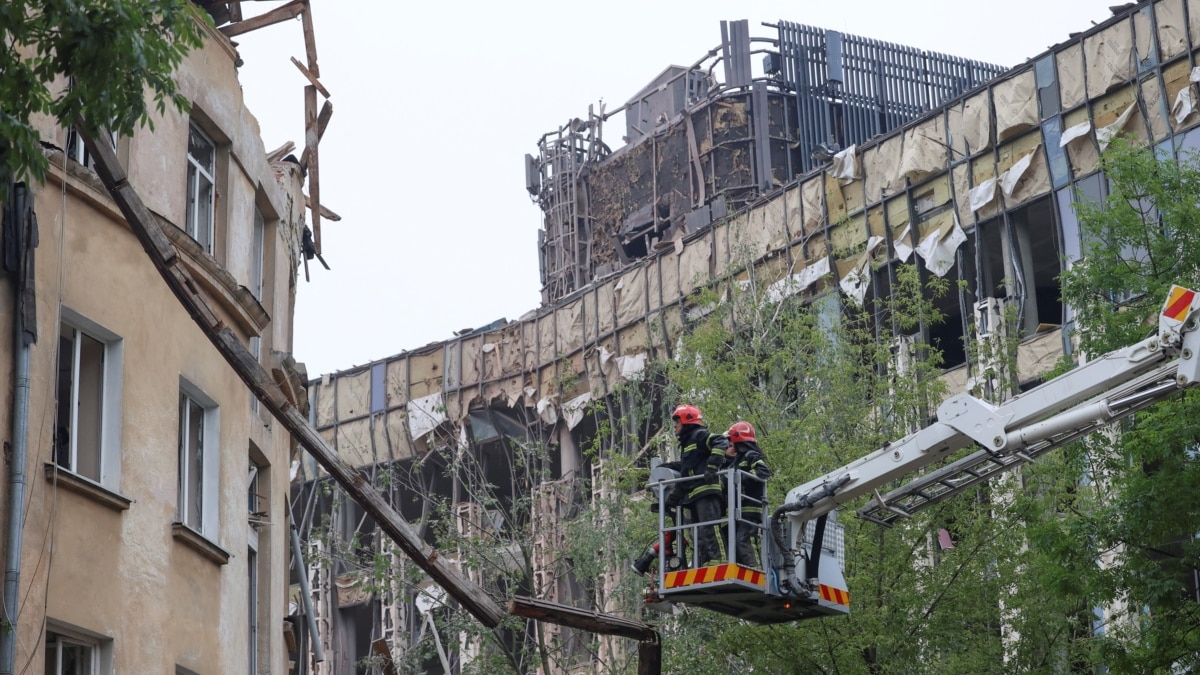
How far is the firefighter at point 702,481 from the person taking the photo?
15492 millimetres

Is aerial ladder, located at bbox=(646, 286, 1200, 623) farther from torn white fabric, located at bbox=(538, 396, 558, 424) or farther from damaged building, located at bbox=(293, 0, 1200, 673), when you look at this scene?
torn white fabric, located at bbox=(538, 396, 558, 424)

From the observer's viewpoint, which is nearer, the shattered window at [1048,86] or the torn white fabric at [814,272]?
the shattered window at [1048,86]

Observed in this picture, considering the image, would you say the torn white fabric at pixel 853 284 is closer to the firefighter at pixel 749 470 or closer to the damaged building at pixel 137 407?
the damaged building at pixel 137 407

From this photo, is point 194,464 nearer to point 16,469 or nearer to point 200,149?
point 200,149

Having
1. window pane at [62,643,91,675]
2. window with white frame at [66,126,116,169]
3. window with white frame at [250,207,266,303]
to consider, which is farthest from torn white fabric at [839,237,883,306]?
window pane at [62,643,91,675]

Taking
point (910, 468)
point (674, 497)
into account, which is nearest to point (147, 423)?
point (674, 497)

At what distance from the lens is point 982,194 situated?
3438cm

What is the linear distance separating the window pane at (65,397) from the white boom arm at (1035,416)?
6565mm

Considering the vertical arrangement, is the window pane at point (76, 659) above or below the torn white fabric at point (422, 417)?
below

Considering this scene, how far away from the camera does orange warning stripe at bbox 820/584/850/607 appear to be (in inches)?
633

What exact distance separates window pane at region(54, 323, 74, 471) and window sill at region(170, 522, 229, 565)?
5.42 feet

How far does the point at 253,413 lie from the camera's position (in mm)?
21359

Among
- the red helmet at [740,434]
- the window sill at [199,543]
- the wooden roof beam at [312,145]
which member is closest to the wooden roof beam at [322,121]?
the wooden roof beam at [312,145]

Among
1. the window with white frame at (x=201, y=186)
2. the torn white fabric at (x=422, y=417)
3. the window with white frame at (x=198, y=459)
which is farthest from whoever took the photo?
the torn white fabric at (x=422, y=417)
